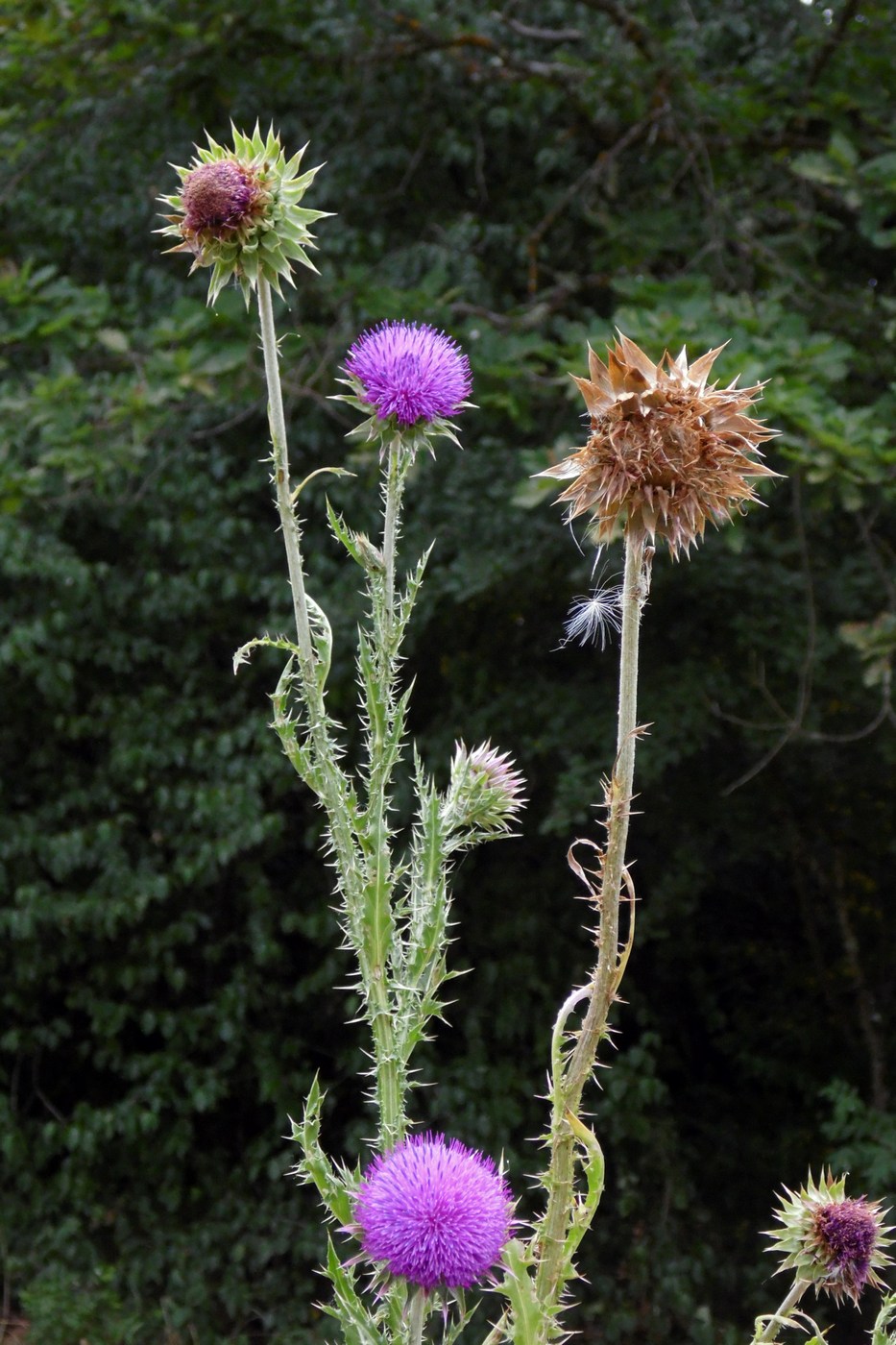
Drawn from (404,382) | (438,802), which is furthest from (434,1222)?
(404,382)

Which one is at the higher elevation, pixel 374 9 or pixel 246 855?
pixel 374 9

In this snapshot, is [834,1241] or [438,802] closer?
[834,1241]

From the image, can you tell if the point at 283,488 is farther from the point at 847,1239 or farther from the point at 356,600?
the point at 356,600

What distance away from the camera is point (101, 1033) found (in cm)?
546

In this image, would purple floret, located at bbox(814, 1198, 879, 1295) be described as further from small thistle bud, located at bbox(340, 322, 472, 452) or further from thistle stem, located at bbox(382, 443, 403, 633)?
small thistle bud, located at bbox(340, 322, 472, 452)

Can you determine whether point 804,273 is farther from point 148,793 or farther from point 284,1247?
point 284,1247

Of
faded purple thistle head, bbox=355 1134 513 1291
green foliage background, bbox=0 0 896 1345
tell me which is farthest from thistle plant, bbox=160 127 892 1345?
green foliage background, bbox=0 0 896 1345

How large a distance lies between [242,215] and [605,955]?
94 centimetres

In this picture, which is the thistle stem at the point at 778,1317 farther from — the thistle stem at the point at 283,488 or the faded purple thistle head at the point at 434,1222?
the thistle stem at the point at 283,488

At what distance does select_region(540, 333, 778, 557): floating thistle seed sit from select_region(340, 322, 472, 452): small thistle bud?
373mm

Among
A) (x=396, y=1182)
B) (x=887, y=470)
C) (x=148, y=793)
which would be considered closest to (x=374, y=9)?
(x=887, y=470)

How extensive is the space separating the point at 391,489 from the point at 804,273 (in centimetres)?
334

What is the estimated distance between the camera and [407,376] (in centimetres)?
176

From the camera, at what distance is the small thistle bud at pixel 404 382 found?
1.76m
